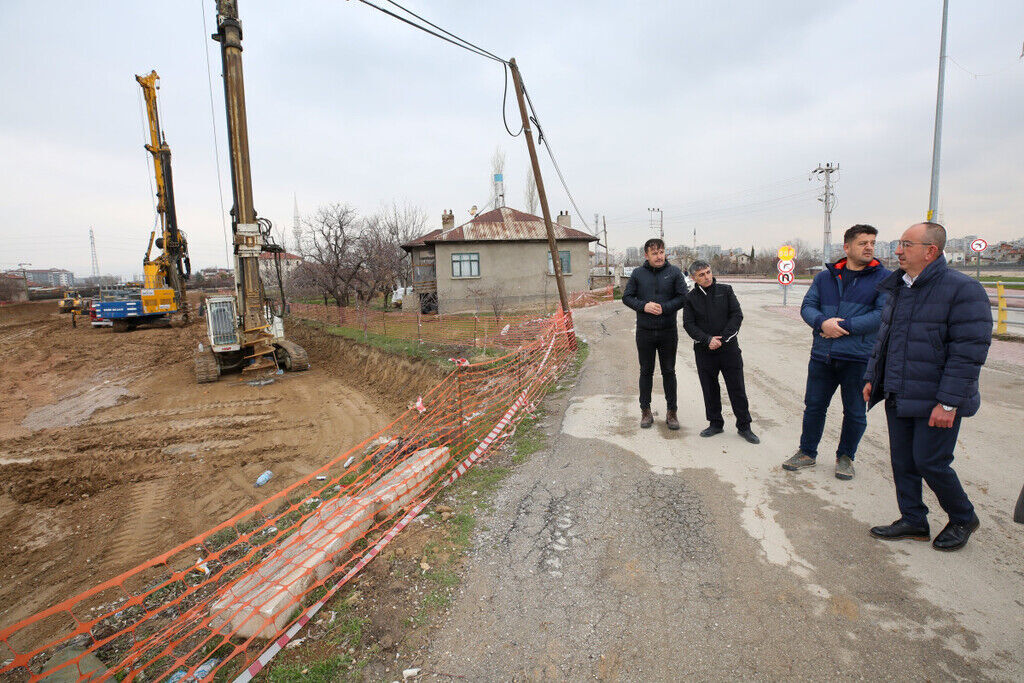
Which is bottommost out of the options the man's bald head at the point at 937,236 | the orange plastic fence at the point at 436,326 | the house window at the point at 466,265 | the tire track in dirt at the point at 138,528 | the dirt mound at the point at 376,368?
the tire track in dirt at the point at 138,528

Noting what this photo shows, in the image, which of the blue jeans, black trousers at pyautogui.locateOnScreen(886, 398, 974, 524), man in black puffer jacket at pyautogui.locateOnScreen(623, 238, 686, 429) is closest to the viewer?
black trousers at pyautogui.locateOnScreen(886, 398, 974, 524)

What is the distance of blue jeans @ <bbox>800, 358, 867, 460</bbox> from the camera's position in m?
3.92

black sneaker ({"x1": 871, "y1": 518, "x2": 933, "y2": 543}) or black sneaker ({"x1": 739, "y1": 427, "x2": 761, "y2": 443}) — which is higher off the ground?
black sneaker ({"x1": 739, "y1": 427, "x2": 761, "y2": 443})

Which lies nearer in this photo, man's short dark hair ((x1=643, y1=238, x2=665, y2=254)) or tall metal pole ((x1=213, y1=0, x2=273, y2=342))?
man's short dark hair ((x1=643, y1=238, x2=665, y2=254))

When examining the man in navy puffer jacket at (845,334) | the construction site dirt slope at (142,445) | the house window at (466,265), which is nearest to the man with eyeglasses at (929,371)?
the man in navy puffer jacket at (845,334)

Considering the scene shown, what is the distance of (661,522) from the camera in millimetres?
3559

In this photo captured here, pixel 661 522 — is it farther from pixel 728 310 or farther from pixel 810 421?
pixel 728 310

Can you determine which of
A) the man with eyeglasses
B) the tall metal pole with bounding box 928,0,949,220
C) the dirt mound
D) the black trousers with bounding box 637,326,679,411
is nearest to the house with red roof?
the dirt mound

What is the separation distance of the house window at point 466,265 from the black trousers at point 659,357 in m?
21.0

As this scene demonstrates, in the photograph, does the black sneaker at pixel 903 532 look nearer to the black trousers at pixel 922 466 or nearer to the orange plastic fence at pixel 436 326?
the black trousers at pixel 922 466

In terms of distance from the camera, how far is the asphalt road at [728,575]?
239 cm

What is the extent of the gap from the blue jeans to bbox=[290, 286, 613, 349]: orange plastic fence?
25.3ft

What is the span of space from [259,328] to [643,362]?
476 inches

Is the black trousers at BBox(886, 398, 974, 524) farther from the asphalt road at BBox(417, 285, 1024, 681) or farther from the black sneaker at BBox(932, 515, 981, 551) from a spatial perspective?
the asphalt road at BBox(417, 285, 1024, 681)
